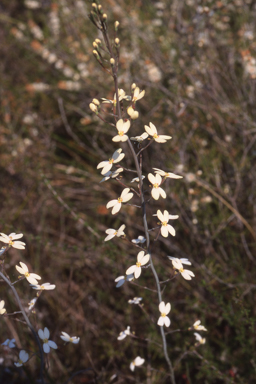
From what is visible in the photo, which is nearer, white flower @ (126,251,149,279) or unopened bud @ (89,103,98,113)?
unopened bud @ (89,103,98,113)

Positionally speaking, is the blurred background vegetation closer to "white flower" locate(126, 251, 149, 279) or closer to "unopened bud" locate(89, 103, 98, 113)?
"white flower" locate(126, 251, 149, 279)

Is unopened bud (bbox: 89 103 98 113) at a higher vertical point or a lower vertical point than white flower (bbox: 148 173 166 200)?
higher

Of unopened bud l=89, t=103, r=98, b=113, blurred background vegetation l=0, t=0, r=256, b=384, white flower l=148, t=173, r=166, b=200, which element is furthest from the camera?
blurred background vegetation l=0, t=0, r=256, b=384

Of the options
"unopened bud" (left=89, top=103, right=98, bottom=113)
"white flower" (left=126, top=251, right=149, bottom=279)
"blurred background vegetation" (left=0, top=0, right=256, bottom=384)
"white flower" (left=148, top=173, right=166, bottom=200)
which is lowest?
"blurred background vegetation" (left=0, top=0, right=256, bottom=384)

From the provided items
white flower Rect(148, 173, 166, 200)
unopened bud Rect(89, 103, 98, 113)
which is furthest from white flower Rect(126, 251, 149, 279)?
unopened bud Rect(89, 103, 98, 113)

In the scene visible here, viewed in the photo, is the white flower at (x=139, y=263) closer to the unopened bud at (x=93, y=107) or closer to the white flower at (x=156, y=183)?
the white flower at (x=156, y=183)

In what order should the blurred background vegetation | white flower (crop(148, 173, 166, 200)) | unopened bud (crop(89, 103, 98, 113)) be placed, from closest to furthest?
unopened bud (crop(89, 103, 98, 113)) < white flower (crop(148, 173, 166, 200)) < the blurred background vegetation

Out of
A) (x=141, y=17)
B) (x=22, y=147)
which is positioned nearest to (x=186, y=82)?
(x=141, y=17)

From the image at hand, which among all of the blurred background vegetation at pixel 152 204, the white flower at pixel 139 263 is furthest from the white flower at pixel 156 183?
the blurred background vegetation at pixel 152 204

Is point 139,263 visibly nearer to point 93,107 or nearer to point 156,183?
point 156,183
